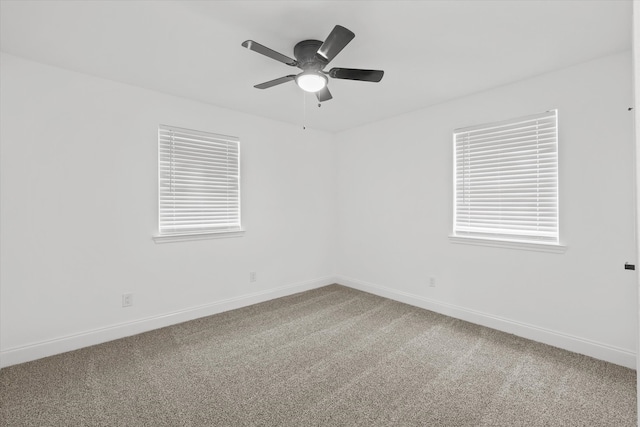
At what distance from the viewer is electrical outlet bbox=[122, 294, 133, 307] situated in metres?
2.99

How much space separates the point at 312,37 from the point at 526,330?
333 centimetres

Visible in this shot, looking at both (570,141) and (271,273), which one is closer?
(570,141)

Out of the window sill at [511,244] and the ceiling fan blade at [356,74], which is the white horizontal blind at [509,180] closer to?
the window sill at [511,244]

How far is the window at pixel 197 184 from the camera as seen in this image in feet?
10.8

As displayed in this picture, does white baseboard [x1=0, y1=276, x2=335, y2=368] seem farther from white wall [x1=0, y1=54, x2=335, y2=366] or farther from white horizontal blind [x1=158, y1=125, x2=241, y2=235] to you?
white horizontal blind [x1=158, y1=125, x2=241, y2=235]

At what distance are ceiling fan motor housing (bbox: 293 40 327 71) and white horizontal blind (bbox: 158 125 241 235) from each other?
5.86 ft

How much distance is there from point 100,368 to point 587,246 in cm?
425

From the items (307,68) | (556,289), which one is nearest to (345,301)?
(556,289)

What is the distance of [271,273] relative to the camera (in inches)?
166

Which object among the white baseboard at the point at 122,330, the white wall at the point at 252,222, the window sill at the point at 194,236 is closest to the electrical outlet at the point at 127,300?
the white wall at the point at 252,222

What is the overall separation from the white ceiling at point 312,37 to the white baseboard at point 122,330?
8.02 ft

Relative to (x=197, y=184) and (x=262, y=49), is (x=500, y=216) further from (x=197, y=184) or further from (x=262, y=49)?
(x=197, y=184)

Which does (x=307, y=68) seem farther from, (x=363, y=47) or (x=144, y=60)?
(x=144, y=60)

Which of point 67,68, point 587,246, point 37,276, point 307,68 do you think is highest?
point 67,68
